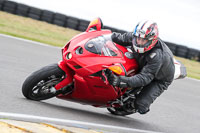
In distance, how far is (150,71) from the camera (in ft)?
16.9

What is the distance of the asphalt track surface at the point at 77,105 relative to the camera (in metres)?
5.14

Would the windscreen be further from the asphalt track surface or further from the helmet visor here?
the asphalt track surface

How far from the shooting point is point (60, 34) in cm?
1684

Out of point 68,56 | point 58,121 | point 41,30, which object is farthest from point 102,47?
point 41,30

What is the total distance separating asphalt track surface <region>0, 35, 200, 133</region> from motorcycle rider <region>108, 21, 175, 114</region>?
0.65m

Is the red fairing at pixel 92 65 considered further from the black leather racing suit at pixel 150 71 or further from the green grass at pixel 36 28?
the green grass at pixel 36 28

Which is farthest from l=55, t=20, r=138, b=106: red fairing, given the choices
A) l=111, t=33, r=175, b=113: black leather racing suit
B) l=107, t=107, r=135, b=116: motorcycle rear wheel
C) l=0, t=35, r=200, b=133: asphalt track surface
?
l=107, t=107, r=135, b=116: motorcycle rear wheel

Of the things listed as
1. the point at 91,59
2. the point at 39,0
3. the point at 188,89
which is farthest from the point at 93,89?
the point at 39,0


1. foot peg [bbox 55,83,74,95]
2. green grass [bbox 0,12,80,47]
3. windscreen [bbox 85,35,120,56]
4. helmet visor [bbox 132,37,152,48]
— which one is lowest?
green grass [bbox 0,12,80,47]

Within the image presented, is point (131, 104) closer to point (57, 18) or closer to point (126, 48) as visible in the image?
point (126, 48)

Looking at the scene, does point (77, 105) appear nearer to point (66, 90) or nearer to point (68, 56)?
point (66, 90)

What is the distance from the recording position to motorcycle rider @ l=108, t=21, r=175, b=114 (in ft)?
16.5

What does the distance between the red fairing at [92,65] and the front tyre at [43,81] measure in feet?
0.27

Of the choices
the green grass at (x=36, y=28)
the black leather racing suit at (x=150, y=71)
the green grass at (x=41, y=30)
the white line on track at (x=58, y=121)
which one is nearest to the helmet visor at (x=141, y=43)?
the black leather racing suit at (x=150, y=71)
